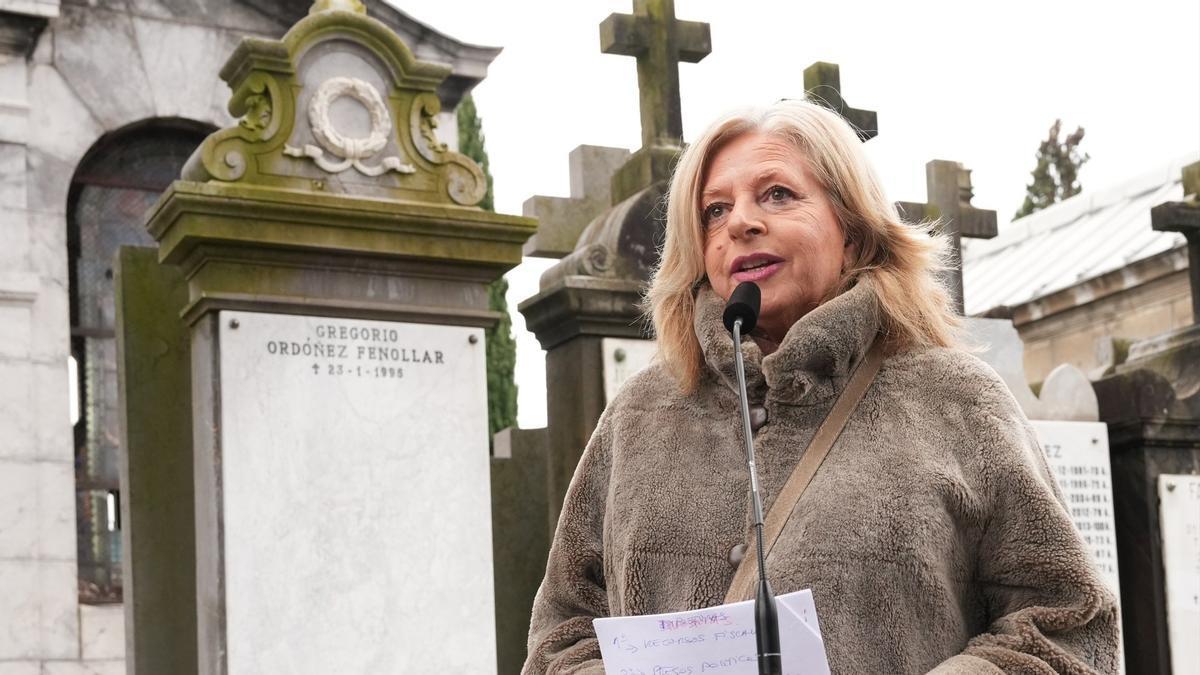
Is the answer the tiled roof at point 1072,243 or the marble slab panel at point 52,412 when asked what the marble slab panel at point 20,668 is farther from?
the tiled roof at point 1072,243

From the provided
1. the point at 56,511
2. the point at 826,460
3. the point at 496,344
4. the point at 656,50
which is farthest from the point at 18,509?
the point at 826,460

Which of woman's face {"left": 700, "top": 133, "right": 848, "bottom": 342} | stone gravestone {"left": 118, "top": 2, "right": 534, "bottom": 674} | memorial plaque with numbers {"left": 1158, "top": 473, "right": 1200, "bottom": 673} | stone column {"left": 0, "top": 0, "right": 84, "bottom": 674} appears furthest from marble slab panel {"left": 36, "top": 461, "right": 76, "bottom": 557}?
woman's face {"left": 700, "top": 133, "right": 848, "bottom": 342}

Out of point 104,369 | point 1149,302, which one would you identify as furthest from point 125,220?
point 1149,302

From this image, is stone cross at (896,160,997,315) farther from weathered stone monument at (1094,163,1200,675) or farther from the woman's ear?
the woman's ear

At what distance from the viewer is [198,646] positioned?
6715 millimetres

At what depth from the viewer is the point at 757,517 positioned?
258 cm

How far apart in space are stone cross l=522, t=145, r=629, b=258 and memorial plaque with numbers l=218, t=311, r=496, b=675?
132cm

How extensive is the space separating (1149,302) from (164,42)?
12.7 metres

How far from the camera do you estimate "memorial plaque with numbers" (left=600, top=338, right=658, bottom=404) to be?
8086mm

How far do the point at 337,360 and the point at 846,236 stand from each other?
4.11 m

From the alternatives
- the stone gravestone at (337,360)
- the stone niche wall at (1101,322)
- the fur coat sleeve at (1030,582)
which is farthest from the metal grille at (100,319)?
the stone niche wall at (1101,322)

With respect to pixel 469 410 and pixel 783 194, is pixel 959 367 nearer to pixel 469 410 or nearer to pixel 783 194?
pixel 783 194

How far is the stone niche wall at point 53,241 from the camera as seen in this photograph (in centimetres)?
963

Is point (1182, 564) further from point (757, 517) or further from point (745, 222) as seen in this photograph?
point (757, 517)
